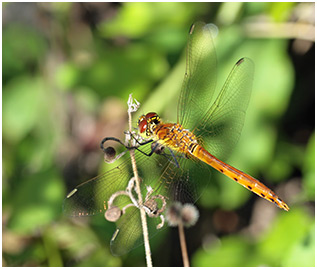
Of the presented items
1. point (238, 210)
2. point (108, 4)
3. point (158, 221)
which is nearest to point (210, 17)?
point (108, 4)

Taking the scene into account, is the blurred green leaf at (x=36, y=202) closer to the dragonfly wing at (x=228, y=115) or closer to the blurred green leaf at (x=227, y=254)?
the blurred green leaf at (x=227, y=254)

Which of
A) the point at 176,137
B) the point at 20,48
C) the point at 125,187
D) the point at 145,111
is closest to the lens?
the point at 125,187

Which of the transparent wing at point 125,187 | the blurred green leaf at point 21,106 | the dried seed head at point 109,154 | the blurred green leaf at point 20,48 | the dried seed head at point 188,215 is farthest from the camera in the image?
the blurred green leaf at point 20,48

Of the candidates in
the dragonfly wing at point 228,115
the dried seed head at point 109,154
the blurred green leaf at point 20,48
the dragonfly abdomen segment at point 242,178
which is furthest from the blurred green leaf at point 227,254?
the blurred green leaf at point 20,48

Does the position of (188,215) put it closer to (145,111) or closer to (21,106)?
(145,111)

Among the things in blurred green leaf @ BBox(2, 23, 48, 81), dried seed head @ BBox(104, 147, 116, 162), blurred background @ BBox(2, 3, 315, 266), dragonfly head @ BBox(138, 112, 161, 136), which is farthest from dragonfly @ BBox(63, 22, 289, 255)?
blurred green leaf @ BBox(2, 23, 48, 81)

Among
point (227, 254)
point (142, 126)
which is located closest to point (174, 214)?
point (142, 126)

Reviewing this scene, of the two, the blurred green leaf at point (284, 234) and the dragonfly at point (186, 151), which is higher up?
the dragonfly at point (186, 151)

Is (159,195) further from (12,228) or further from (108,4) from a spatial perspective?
(108,4)

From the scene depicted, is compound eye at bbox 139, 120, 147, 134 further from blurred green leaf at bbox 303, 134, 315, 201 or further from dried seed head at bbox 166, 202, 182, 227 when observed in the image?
blurred green leaf at bbox 303, 134, 315, 201
